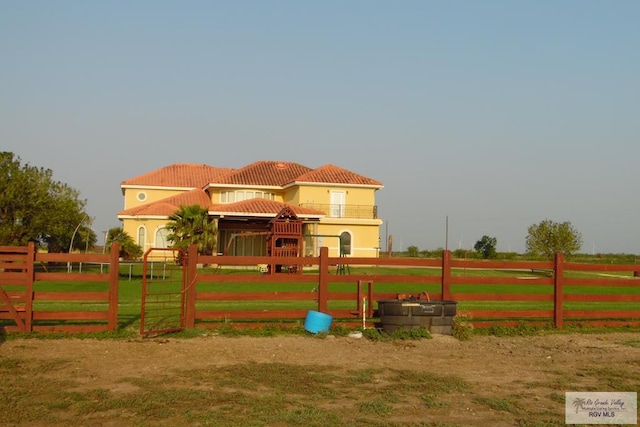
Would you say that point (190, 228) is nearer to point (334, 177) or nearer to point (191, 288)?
point (334, 177)

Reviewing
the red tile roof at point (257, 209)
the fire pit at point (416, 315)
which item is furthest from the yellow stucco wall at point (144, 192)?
the fire pit at point (416, 315)

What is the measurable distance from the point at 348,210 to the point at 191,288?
42.5 m

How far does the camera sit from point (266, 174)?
2365 inches

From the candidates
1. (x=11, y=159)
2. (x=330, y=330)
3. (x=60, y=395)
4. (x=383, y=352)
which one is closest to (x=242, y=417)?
(x=60, y=395)

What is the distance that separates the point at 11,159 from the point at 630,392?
41444 mm

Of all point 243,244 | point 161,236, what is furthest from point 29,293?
point 243,244

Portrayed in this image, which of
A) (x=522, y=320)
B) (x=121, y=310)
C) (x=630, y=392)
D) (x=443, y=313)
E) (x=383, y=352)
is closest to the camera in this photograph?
(x=630, y=392)

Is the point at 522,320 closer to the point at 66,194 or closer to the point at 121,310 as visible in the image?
the point at 121,310

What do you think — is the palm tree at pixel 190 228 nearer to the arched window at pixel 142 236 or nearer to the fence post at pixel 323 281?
the arched window at pixel 142 236

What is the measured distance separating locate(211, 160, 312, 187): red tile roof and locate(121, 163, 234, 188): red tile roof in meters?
6.02

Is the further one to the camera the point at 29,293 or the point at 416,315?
the point at 416,315

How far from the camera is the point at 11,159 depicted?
43000 millimetres

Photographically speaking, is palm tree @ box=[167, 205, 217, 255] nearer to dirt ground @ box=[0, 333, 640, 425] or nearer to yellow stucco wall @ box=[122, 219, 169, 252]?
yellow stucco wall @ box=[122, 219, 169, 252]

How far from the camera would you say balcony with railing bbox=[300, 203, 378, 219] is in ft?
181
